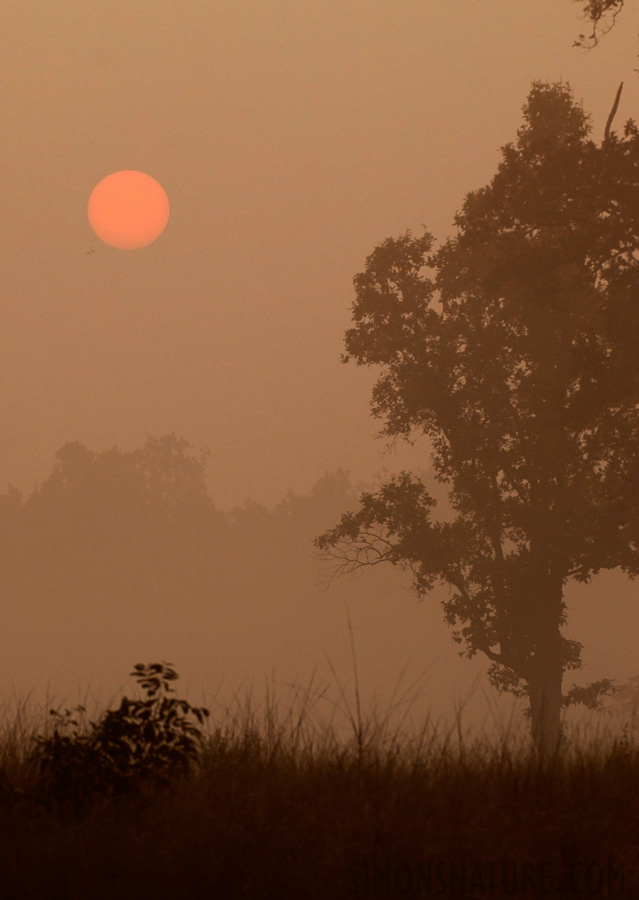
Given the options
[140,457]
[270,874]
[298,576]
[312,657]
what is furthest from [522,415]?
[140,457]

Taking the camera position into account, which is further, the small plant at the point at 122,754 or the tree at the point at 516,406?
the tree at the point at 516,406

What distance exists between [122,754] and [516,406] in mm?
18172

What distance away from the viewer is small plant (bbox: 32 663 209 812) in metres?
7.27

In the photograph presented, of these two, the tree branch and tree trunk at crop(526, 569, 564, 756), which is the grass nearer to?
the tree branch

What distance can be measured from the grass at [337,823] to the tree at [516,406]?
42.0ft

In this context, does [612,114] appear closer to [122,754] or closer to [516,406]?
[516,406]

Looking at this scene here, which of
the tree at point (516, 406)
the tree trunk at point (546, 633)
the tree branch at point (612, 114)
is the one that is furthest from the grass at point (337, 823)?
the tree trunk at point (546, 633)

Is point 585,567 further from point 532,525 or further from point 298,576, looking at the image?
point 298,576

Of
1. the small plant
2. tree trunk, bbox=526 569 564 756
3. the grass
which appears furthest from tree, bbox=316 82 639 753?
the small plant

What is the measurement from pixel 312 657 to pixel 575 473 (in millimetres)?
81966

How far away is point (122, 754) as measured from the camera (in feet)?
24.4

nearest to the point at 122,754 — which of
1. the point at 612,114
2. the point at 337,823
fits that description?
the point at 337,823

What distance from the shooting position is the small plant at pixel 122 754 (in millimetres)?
7270

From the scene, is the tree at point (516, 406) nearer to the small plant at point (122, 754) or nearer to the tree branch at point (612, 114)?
the tree branch at point (612, 114)
